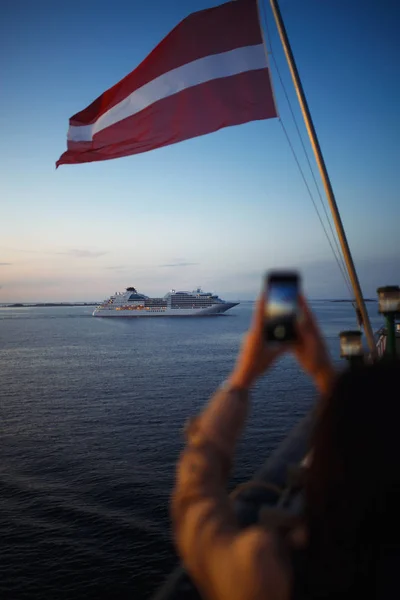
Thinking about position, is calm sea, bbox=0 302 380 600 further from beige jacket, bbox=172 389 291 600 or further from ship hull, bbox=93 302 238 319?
ship hull, bbox=93 302 238 319

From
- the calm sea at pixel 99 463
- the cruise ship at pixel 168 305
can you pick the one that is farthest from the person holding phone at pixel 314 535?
the cruise ship at pixel 168 305

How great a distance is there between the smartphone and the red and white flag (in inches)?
193

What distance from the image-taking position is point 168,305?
110 meters

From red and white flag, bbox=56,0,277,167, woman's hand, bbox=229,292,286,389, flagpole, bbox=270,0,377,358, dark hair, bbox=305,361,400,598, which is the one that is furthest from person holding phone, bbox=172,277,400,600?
red and white flag, bbox=56,0,277,167

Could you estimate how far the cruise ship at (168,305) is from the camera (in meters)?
109

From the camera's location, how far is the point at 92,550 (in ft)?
32.7

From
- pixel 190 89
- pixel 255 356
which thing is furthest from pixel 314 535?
pixel 190 89

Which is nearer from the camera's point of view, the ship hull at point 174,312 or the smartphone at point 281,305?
the smartphone at point 281,305

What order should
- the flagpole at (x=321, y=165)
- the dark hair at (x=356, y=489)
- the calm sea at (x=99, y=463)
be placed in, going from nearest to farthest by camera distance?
1. the dark hair at (x=356, y=489)
2. the flagpole at (x=321, y=165)
3. the calm sea at (x=99, y=463)

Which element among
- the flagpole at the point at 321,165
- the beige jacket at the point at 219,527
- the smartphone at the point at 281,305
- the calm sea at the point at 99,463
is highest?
the flagpole at the point at 321,165

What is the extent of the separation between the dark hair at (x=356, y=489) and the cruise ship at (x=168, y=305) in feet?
346

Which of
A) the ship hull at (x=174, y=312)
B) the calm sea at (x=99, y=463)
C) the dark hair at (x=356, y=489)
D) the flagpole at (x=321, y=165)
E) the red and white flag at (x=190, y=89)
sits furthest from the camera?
the ship hull at (x=174, y=312)

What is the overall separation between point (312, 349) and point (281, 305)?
0.52ft

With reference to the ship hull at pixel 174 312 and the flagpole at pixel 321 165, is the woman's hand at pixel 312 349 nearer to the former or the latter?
the flagpole at pixel 321 165
